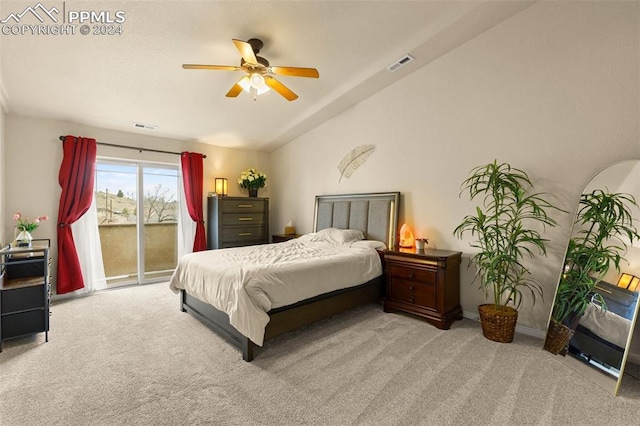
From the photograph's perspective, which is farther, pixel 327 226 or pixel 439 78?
pixel 327 226

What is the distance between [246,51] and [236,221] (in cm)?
332

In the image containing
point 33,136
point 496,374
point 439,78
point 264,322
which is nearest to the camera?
point 496,374

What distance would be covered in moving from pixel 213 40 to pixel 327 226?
3.01 meters

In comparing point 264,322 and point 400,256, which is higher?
point 400,256

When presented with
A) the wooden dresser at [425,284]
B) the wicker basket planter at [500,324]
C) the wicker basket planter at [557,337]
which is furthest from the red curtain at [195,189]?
the wicker basket planter at [557,337]

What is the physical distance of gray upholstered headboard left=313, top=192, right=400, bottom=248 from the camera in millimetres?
3896

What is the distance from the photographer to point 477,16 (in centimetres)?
286

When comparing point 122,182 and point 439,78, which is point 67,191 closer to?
point 122,182

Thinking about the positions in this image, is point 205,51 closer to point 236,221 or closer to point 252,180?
point 252,180

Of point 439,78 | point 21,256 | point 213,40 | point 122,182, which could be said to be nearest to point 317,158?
point 439,78

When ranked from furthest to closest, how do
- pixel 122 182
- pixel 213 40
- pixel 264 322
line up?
pixel 122 182, pixel 213 40, pixel 264 322

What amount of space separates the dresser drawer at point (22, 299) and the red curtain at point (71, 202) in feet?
4.76

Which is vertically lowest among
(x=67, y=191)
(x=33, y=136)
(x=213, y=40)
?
(x=67, y=191)

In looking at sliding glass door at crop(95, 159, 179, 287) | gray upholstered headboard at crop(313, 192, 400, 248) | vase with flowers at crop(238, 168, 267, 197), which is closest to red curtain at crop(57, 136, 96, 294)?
sliding glass door at crop(95, 159, 179, 287)
